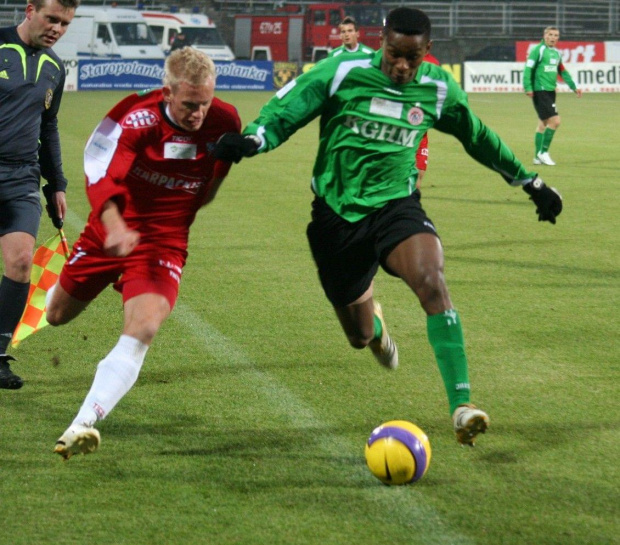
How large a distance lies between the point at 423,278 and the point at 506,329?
8.15ft

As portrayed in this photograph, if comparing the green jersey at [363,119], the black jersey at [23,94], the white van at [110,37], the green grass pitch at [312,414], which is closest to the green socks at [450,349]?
the green grass pitch at [312,414]

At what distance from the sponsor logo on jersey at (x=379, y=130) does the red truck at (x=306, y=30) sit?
3775cm

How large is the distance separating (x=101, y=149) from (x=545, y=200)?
6.77 ft

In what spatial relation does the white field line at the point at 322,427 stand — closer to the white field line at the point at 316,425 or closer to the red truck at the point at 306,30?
the white field line at the point at 316,425

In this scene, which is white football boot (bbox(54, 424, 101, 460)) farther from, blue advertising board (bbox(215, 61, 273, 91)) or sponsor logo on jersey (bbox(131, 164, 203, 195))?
blue advertising board (bbox(215, 61, 273, 91))

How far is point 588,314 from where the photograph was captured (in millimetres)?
7449

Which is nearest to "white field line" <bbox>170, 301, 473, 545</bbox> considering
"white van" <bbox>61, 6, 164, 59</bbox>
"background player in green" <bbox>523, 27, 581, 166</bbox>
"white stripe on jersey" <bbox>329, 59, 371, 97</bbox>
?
"white stripe on jersey" <bbox>329, 59, 371, 97</bbox>

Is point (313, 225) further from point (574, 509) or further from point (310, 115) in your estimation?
point (574, 509)

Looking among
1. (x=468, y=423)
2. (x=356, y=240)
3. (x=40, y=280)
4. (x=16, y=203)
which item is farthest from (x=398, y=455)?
(x=40, y=280)

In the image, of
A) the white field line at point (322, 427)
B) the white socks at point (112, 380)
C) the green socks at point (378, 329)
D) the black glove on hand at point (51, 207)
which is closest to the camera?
the white field line at point (322, 427)

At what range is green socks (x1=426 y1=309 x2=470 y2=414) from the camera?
15.4 ft

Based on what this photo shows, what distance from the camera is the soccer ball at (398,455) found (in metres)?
4.27

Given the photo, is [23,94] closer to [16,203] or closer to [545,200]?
[16,203]

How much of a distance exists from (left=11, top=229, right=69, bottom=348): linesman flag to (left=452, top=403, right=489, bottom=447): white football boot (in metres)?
2.70
